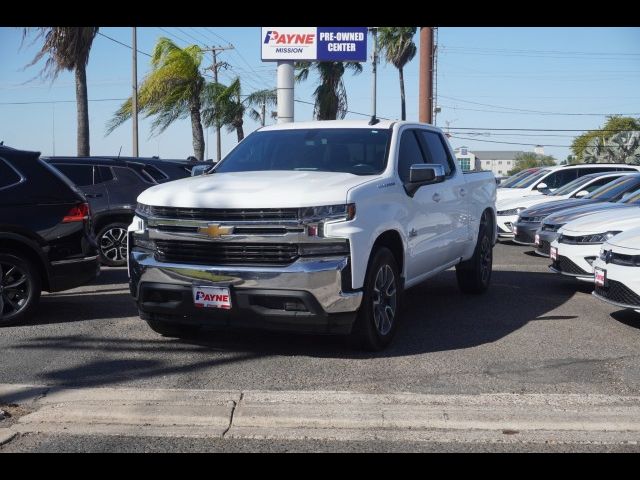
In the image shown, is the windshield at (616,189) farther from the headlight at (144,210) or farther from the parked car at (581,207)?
the headlight at (144,210)

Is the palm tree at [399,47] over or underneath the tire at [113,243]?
over

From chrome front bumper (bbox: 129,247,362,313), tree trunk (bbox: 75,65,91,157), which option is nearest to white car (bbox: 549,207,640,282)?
chrome front bumper (bbox: 129,247,362,313)

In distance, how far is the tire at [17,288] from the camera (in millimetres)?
7414

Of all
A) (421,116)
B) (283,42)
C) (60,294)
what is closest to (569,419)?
(60,294)

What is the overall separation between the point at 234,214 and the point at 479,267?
14.3 ft

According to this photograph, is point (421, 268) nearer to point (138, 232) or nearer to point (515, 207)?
point (138, 232)

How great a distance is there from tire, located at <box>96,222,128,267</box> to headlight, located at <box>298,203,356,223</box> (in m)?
6.32

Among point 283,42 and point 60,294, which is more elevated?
point 283,42

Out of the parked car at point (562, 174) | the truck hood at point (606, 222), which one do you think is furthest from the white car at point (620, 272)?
the parked car at point (562, 174)

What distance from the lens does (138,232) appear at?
255 inches

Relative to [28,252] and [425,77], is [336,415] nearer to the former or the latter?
[28,252]

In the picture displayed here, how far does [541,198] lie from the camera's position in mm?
16281

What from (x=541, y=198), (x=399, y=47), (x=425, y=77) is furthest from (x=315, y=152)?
(x=399, y=47)

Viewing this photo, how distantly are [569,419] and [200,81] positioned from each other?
28169 mm
